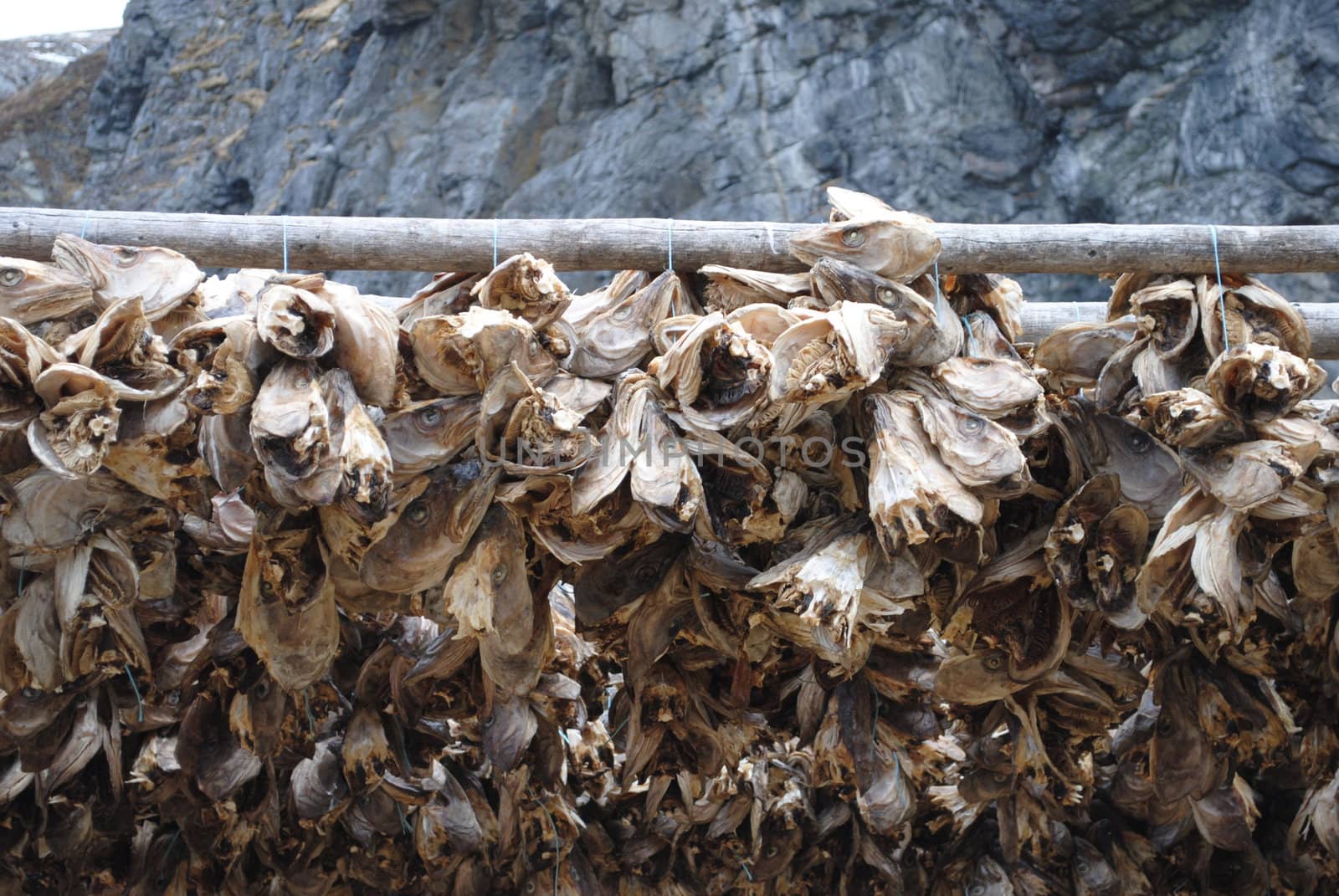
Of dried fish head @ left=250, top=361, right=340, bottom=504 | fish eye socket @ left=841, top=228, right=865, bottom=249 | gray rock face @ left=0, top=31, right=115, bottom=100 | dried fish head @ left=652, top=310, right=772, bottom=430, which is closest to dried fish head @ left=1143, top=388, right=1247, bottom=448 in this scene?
fish eye socket @ left=841, top=228, right=865, bottom=249

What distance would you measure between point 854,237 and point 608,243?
0.53 m

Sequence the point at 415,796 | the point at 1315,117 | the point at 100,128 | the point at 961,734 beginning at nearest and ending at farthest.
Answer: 1. the point at 415,796
2. the point at 961,734
3. the point at 1315,117
4. the point at 100,128

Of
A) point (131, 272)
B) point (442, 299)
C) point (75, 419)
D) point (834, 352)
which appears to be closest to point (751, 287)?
point (834, 352)

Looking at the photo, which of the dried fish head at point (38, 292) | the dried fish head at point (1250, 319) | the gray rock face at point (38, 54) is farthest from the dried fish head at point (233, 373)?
the gray rock face at point (38, 54)

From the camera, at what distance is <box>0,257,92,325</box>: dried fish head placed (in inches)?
111

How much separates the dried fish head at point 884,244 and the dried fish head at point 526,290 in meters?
0.60

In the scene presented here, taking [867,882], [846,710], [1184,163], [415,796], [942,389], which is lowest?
[1184,163]

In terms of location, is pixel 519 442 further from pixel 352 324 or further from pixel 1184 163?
pixel 1184 163

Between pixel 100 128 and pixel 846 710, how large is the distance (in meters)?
17.1

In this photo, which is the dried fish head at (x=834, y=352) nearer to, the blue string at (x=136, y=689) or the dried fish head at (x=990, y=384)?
the dried fish head at (x=990, y=384)

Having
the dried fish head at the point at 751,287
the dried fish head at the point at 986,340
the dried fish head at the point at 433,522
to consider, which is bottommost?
the dried fish head at the point at 986,340

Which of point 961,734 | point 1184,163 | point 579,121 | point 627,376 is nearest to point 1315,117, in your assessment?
point 1184,163

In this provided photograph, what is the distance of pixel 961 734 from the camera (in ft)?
16.2

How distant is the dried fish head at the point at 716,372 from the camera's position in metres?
2.88
